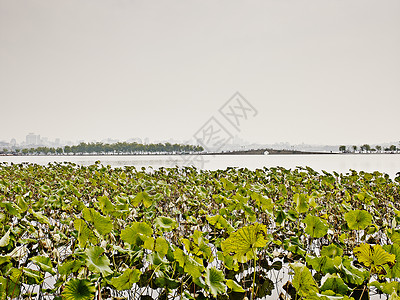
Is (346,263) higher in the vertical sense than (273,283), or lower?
higher

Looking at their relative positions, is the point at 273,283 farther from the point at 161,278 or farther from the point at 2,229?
the point at 2,229

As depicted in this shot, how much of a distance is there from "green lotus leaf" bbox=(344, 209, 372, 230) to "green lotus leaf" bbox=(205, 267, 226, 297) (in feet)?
5.17

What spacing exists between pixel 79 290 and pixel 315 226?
190cm

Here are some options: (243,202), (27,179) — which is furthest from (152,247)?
(27,179)

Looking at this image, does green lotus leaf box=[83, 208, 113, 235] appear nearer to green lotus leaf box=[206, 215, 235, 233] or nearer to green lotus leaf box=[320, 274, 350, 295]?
green lotus leaf box=[206, 215, 235, 233]

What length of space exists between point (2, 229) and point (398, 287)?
11.7 ft

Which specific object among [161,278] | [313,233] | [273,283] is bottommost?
[273,283]

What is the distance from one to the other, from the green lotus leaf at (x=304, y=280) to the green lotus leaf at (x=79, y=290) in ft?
3.91

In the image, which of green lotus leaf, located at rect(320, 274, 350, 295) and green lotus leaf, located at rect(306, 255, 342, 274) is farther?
green lotus leaf, located at rect(306, 255, 342, 274)

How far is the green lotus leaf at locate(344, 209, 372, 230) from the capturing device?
2.70 metres

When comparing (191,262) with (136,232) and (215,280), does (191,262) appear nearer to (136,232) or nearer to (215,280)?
(215,280)

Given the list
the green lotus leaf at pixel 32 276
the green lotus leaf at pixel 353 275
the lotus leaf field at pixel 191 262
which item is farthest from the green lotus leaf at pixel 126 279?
the green lotus leaf at pixel 353 275

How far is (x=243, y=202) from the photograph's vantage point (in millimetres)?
3449

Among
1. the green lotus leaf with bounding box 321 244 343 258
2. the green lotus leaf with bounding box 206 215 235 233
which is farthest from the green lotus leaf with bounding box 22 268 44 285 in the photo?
the green lotus leaf with bounding box 321 244 343 258
